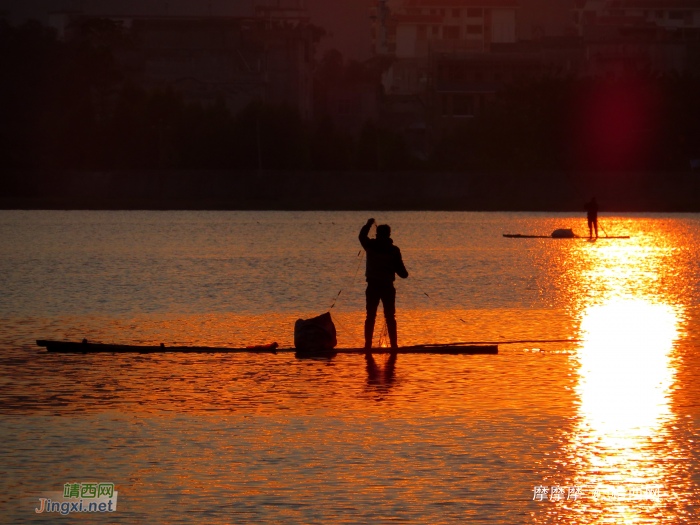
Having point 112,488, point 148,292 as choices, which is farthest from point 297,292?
point 112,488

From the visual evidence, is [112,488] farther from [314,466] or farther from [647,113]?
[647,113]

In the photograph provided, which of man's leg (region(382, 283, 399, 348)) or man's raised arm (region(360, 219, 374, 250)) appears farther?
man's leg (region(382, 283, 399, 348))

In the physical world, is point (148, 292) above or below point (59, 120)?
below

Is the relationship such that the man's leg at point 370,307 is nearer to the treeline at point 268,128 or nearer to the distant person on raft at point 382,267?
the distant person on raft at point 382,267

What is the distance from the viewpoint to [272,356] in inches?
688

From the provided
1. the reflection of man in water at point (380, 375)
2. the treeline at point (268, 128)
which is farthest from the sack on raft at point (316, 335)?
the treeline at point (268, 128)

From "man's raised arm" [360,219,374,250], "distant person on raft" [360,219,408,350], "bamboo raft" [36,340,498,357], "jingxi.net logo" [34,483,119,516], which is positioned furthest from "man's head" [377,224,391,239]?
"jingxi.net logo" [34,483,119,516]

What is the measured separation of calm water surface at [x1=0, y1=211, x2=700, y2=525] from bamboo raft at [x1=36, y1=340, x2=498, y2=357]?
0.25m

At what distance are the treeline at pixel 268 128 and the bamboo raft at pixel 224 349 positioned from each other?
80.8 metres

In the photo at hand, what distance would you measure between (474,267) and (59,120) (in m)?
73.0

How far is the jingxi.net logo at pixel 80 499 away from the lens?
30.0ft

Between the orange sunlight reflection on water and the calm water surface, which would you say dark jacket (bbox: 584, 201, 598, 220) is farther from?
the orange sunlight reflection on water

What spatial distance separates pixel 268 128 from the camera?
101 metres

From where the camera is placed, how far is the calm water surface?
9.47 m
